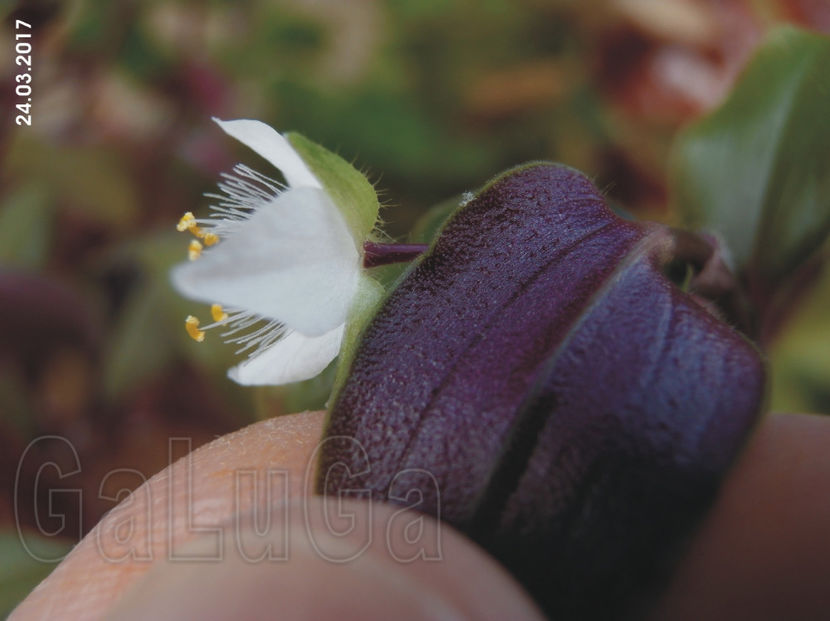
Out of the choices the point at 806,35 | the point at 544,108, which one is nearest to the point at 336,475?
the point at 806,35

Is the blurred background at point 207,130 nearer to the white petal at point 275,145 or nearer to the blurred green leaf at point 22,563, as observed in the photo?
the blurred green leaf at point 22,563

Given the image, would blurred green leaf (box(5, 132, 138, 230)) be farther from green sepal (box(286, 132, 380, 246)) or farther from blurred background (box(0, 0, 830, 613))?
green sepal (box(286, 132, 380, 246))

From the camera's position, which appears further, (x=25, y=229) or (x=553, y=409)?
(x=25, y=229)

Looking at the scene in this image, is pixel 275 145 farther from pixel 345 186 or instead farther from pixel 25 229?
pixel 25 229

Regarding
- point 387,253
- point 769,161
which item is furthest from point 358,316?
point 769,161

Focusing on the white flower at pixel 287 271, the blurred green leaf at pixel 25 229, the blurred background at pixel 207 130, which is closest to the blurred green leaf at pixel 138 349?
the blurred background at pixel 207 130

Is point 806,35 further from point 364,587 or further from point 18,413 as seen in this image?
point 18,413
